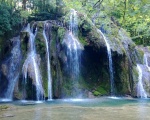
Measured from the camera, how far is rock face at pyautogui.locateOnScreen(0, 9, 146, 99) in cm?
1914

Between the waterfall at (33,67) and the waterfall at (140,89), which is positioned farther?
the waterfall at (140,89)

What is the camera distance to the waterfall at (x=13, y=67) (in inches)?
717

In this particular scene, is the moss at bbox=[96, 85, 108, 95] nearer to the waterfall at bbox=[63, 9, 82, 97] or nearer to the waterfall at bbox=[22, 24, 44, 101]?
the waterfall at bbox=[63, 9, 82, 97]

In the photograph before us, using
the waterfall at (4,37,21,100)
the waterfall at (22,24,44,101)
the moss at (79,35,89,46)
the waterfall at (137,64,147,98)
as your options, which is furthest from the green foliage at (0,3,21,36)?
the waterfall at (137,64,147,98)

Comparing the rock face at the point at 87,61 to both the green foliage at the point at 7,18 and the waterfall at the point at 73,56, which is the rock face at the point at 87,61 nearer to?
the waterfall at the point at 73,56

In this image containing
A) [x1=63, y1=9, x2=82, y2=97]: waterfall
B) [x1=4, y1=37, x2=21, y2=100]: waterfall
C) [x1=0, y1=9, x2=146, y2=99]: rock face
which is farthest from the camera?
[x1=63, y1=9, x2=82, y2=97]: waterfall

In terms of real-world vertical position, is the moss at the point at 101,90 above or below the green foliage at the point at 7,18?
below

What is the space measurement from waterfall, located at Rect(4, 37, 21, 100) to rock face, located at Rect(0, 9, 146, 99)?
0.36 m

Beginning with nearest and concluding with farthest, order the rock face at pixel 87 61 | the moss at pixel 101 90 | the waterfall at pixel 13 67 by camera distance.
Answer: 1. the waterfall at pixel 13 67
2. the rock face at pixel 87 61
3. the moss at pixel 101 90

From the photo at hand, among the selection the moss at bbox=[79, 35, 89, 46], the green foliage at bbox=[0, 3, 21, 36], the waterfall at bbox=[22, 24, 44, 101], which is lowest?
the waterfall at bbox=[22, 24, 44, 101]

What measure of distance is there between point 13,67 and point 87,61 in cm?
567

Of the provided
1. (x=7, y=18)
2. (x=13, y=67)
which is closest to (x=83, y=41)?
(x=13, y=67)

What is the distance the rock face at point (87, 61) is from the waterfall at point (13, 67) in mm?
356

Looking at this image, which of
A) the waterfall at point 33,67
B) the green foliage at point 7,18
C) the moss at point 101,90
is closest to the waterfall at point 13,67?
the waterfall at point 33,67
